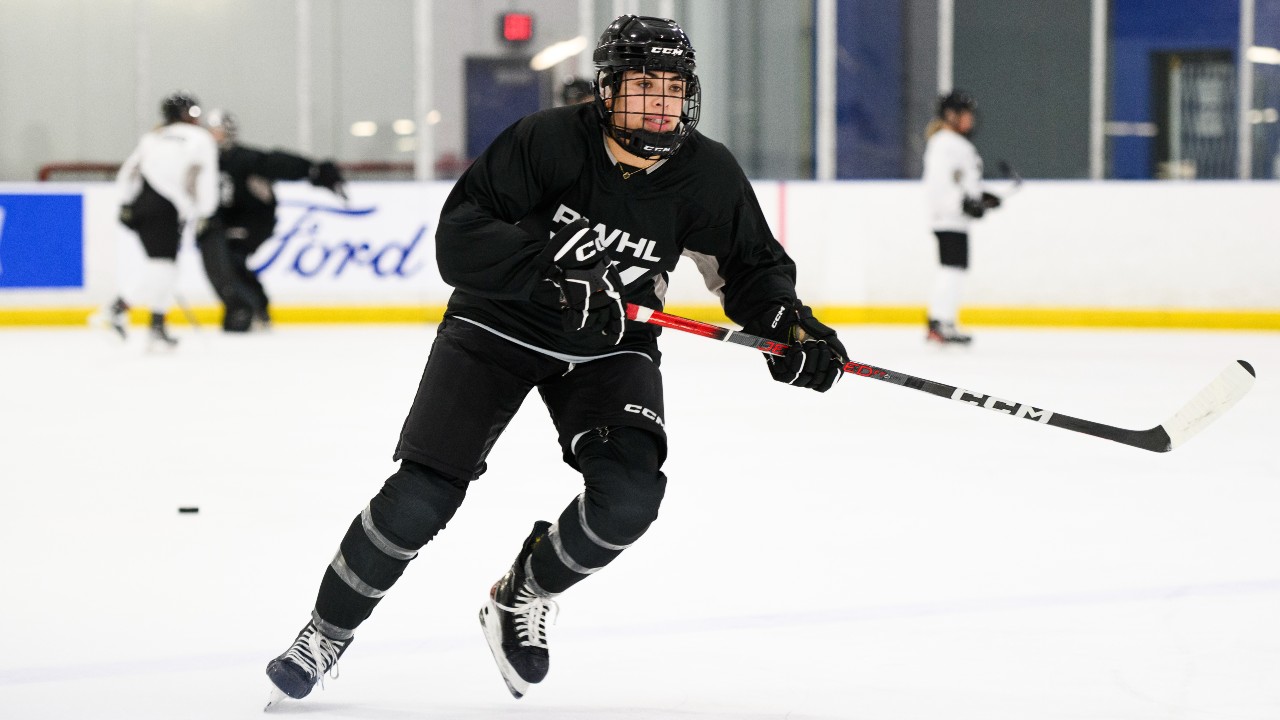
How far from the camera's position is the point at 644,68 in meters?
2.30

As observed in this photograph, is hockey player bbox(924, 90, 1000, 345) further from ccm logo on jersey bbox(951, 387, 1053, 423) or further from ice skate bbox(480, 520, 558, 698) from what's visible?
ice skate bbox(480, 520, 558, 698)

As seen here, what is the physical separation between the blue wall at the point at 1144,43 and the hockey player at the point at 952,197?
2.27 meters

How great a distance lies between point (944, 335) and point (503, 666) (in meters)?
6.12

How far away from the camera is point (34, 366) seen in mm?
7430

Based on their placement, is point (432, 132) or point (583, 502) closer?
point (583, 502)

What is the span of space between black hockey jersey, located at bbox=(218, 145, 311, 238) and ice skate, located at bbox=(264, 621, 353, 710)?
23.2ft

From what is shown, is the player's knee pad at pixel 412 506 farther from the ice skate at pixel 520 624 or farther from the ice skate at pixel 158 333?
the ice skate at pixel 158 333

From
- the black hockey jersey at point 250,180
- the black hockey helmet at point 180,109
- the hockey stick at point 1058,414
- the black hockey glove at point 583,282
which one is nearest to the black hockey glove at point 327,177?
the black hockey jersey at point 250,180

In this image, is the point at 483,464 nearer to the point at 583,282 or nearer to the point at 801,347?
the point at 583,282

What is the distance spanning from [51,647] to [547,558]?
0.86 meters

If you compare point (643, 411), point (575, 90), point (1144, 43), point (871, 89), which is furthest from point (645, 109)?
point (1144, 43)

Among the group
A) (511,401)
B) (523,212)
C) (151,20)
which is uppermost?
(151,20)

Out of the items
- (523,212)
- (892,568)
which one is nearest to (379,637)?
(523,212)

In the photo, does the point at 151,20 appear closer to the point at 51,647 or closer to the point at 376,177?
the point at 376,177
